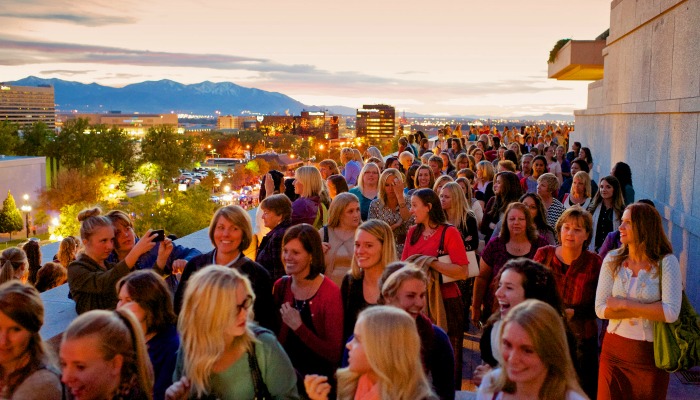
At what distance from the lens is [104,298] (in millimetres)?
4676

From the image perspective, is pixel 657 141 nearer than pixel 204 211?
Yes

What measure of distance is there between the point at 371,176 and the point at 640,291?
4.12m

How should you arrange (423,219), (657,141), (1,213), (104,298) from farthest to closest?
(1,213)
(657,141)
(423,219)
(104,298)

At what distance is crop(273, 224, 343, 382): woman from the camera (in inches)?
163

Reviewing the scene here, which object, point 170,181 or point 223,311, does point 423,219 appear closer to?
point 223,311

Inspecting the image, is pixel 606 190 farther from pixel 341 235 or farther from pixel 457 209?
pixel 341 235

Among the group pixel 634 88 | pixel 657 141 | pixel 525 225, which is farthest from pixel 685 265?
pixel 634 88

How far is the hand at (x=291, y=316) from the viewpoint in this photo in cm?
405

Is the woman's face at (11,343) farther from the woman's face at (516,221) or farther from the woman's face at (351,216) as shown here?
the woman's face at (516,221)

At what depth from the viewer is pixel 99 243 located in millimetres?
4723

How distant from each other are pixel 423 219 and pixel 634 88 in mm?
8821

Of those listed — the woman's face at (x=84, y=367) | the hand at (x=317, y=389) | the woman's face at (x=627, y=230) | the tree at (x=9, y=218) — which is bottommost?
the tree at (x=9, y=218)

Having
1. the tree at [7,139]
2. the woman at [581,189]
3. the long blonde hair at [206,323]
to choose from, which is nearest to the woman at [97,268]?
the long blonde hair at [206,323]

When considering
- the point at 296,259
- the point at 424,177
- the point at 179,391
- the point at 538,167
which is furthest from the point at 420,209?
the point at 538,167
